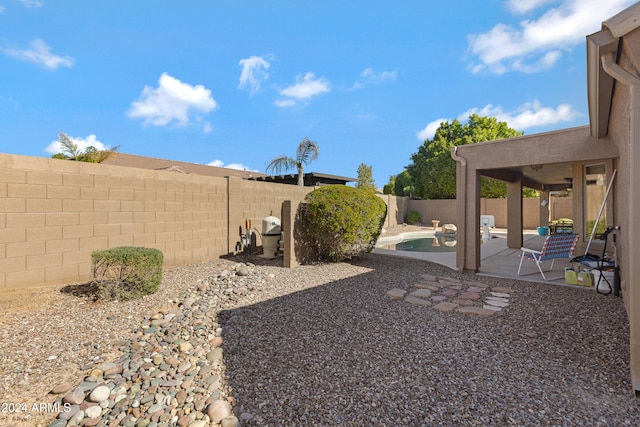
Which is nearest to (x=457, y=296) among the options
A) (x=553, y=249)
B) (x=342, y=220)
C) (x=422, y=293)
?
(x=422, y=293)

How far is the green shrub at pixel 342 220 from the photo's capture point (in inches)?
289

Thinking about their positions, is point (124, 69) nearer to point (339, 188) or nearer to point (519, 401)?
point (339, 188)

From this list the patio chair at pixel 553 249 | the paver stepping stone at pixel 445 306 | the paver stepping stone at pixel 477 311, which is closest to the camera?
the paver stepping stone at pixel 477 311

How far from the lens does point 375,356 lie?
3082 mm

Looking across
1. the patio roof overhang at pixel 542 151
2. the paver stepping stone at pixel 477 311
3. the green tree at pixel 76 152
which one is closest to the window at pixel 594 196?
the patio roof overhang at pixel 542 151

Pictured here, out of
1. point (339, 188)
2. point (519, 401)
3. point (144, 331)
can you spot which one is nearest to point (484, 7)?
point (339, 188)

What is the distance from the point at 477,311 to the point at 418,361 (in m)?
1.87

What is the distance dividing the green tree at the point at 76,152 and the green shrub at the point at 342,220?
29.8ft

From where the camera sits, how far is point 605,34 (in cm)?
280

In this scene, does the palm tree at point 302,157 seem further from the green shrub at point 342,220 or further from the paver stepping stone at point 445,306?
the paver stepping stone at point 445,306

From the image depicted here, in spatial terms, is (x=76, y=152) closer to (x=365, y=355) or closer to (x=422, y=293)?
(x=422, y=293)

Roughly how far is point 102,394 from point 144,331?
4.37 ft

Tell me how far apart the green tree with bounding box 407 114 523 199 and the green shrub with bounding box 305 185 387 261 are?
16914 mm

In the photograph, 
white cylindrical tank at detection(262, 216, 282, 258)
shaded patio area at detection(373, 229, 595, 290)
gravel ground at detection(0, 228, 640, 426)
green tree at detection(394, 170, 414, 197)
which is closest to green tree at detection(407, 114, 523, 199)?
green tree at detection(394, 170, 414, 197)
